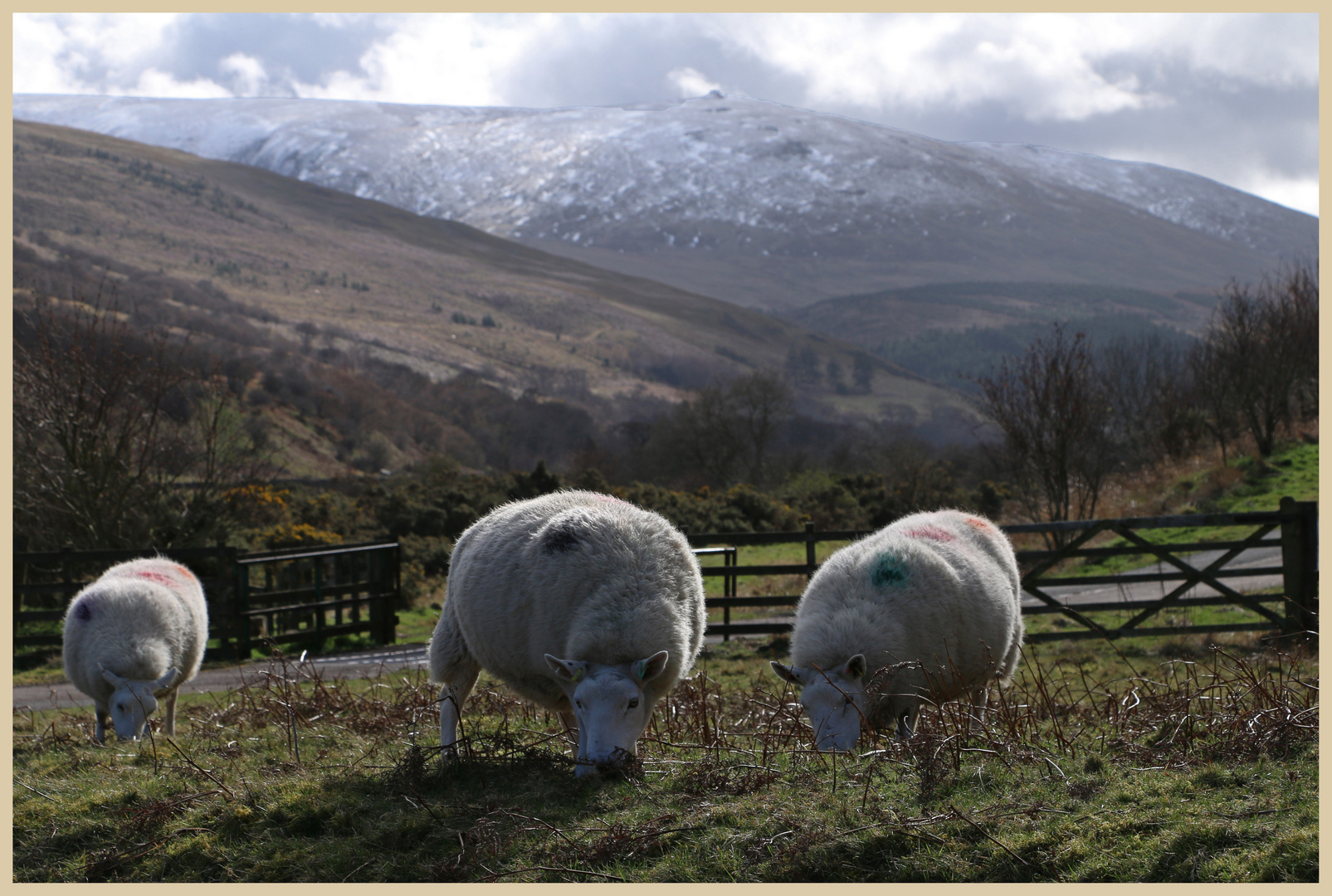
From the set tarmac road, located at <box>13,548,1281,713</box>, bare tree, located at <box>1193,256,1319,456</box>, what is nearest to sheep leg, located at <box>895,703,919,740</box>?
tarmac road, located at <box>13,548,1281,713</box>

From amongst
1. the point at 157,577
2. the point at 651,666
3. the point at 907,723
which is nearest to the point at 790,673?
the point at 907,723

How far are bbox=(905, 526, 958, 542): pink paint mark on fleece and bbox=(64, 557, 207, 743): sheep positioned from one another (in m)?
6.10

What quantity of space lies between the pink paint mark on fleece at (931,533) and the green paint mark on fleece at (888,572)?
50cm

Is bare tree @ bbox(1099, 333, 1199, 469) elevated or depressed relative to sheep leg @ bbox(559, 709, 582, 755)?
elevated

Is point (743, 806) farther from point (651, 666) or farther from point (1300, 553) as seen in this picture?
point (1300, 553)

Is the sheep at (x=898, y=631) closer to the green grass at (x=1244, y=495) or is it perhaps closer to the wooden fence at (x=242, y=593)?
the wooden fence at (x=242, y=593)

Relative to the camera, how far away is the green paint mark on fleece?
5.74 m

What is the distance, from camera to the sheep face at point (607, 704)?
4684 millimetres

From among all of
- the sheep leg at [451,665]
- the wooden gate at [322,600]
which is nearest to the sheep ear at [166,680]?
the sheep leg at [451,665]

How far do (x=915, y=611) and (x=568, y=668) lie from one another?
221 centimetres

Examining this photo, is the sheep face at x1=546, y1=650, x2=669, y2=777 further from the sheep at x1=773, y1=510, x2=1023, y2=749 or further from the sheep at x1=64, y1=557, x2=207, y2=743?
the sheep at x1=64, y1=557, x2=207, y2=743

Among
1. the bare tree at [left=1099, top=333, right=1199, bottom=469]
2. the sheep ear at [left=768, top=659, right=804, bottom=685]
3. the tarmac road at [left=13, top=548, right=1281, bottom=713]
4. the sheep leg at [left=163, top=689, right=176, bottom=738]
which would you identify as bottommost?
the tarmac road at [left=13, top=548, right=1281, bottom=713]

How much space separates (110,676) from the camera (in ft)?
25.4

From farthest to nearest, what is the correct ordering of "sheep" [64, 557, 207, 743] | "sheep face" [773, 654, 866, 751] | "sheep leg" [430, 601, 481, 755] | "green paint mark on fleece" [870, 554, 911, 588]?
"sheep" [64, 557, 207, 743]
"sheep leg" [430, 601, 481, 755]
"green paint mark on fleece" [870, 554, 911, 588]
"sheep face" [773, 654, 866, 751]
